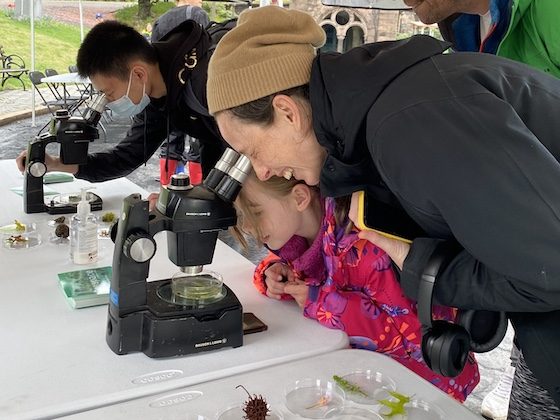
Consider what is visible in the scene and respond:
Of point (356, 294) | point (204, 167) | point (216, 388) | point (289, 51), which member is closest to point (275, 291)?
point (356, 294)

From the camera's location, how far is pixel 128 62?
223 cm

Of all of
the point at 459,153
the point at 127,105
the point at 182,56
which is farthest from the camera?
the point at 127,105

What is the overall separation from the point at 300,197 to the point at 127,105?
1.07m

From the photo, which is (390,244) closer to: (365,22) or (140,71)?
(140,71)

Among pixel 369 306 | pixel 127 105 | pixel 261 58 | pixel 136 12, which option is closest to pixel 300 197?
pixel 369 306

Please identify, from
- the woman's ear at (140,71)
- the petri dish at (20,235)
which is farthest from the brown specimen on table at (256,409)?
the woman's ear at (140,71)

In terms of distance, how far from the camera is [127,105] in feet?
7.59

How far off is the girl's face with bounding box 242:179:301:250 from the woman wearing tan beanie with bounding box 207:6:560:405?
10.1 inches

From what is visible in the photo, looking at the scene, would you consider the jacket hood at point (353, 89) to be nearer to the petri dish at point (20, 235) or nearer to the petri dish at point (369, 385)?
the petri dish at point (369, 385)

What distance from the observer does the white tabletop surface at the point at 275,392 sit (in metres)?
1.00

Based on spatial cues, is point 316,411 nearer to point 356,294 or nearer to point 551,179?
point 356,294

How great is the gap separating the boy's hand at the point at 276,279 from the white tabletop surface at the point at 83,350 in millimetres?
25

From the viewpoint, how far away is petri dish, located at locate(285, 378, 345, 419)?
102cm

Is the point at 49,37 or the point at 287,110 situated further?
the point at 49,37
